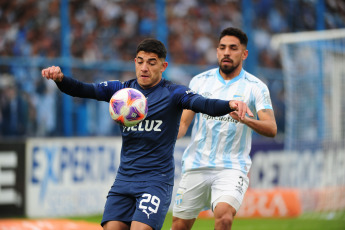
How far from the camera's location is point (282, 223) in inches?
445

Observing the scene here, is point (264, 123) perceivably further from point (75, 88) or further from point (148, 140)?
point (75, 88)

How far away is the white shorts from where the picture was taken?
20.1 ft

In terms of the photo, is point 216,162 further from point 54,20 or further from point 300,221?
point 54,20

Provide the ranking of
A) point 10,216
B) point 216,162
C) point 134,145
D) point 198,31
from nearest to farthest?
point 134,145
point 216,162
point 10,216
point 198,31

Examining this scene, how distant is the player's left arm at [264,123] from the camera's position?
544 cm

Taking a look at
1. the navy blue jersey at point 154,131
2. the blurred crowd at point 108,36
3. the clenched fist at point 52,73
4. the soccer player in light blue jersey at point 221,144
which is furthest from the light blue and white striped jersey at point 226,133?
the blurred crowd at point 108,36

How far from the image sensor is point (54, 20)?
12578 millimetres

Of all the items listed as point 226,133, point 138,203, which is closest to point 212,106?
point 138,203

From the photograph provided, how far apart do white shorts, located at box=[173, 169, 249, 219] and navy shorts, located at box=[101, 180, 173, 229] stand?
1.08m

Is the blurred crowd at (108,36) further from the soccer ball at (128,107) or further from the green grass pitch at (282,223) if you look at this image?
the soccer ball at (128,107)

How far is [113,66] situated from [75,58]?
2.66 ft

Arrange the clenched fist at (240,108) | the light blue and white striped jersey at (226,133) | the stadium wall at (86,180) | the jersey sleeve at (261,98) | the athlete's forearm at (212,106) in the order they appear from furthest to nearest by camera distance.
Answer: the stadium wall at (86,180)
the light blue and white striped jersey at (226,133)
the jersey sleeve at (261,98)
the athlete's forearm at (212,106)
the clenched fist at (240,108)

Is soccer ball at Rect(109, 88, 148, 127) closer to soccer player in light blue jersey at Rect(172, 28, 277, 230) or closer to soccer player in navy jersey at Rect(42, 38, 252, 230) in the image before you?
soccer player in navy jersey at Rect(42, 38, 252, 230)

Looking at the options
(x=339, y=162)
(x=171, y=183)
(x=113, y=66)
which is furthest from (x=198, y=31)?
(x=171, y=183)
